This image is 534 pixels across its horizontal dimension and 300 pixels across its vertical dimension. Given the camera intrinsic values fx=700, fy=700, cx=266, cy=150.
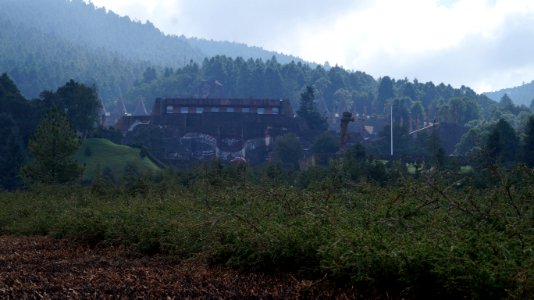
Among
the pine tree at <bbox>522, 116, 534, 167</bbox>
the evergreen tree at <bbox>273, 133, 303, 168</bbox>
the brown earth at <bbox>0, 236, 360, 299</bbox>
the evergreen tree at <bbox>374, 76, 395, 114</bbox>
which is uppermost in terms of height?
the evergreen tree at <bbox>374, 76, 395, 114</bbox>

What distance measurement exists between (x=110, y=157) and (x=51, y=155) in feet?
82.0

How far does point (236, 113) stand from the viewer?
84.0m

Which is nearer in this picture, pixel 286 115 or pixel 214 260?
pixel 214 260

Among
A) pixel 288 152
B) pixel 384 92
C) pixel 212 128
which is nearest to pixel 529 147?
pixel 288 152

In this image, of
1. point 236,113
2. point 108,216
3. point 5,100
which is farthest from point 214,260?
point 236,113

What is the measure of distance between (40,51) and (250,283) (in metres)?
199

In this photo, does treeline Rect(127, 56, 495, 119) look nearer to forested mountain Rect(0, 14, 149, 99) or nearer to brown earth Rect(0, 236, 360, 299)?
forested mountain Rect(0, 14, 149, 99)

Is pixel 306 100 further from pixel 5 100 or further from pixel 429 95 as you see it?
pixel 429 95

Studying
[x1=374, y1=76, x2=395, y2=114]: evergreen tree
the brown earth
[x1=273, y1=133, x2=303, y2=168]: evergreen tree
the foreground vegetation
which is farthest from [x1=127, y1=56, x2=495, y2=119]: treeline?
the brown earth

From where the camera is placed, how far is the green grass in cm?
5436

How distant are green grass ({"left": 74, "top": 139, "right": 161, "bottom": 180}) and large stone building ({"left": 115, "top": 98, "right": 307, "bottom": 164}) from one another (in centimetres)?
1088

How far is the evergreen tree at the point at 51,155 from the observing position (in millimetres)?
33000

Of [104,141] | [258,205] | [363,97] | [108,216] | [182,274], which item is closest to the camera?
[182,274]

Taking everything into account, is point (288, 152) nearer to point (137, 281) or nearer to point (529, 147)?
point (529, 147)
